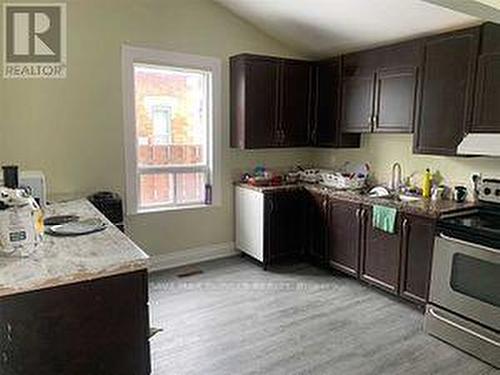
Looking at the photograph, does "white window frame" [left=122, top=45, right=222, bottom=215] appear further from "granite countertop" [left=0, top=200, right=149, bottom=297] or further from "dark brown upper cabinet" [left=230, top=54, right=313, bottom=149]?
"granite countertop" [left=0, top=200, right=149, bottom=297]

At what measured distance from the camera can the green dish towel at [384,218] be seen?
10.4ft

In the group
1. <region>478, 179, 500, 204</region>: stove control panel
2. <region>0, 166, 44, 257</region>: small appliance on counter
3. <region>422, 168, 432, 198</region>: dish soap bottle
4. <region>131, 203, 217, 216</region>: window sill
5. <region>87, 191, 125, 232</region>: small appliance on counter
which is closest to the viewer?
<region>0, 166, 44, 257</region>: small appliance on counter

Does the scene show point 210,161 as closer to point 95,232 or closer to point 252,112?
point 252,112

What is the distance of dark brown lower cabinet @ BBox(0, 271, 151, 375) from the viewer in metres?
1.48

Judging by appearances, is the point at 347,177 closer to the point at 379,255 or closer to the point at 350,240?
the point at 350,240

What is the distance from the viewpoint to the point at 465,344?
8.41ft

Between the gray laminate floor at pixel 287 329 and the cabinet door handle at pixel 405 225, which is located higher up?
the cabinet door handle at pixel 405 225

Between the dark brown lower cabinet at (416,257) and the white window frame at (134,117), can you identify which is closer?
the dark brown lower cabinet at (416,257)

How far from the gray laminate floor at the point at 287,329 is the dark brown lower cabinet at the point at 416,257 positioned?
19 centimetres

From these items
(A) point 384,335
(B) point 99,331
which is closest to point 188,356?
(B) point 99,331

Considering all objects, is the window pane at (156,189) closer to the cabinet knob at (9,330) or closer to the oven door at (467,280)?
the cabinet knob at (9,330)

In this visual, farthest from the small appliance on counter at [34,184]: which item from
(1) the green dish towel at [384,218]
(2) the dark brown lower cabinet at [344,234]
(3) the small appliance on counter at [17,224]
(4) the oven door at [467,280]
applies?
(4) the oven door at [467,280]

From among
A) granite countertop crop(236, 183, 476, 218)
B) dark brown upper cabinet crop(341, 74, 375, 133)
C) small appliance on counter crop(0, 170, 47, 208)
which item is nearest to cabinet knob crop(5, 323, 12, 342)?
small appliance on counter crop(0, 170, 47, 208)

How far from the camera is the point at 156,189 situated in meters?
4.04
